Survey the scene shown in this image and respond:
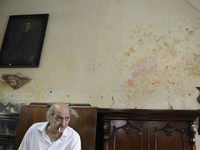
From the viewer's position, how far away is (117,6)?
4379 mm

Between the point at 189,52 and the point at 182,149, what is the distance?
1922 millimetres

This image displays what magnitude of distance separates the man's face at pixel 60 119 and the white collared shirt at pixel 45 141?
103 millimetres

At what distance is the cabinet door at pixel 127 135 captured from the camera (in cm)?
283

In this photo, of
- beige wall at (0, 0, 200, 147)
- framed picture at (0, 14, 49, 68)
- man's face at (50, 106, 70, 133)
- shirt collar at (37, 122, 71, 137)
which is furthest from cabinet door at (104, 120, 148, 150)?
framed picture at (0, 14, 49, 68)

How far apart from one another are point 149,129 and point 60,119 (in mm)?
1371

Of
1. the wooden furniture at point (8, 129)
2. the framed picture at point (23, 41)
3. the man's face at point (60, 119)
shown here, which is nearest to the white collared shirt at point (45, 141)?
the man's face at point (60, 119)

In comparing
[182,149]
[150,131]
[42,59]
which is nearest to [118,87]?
[150,131]

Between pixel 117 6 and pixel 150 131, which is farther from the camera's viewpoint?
pixel 117 6

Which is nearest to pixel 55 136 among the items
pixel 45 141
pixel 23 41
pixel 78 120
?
pixel 45 141

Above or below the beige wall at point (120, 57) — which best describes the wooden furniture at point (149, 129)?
below

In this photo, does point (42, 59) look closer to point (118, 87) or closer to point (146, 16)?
point (118, 87)

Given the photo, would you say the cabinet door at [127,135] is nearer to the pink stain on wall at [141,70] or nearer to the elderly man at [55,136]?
the elderly man at [55,136]

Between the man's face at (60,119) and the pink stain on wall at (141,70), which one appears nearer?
the man's face at (60,119)

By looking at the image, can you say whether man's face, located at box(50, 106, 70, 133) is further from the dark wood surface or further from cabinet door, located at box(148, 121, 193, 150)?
the dark wood surface
